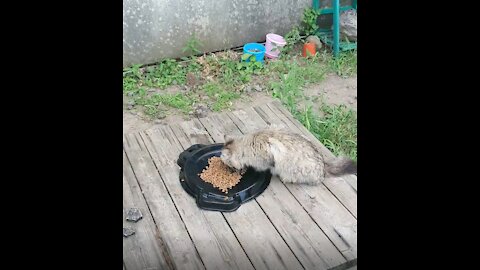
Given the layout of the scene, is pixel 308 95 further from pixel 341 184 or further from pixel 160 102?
pixel 341 184

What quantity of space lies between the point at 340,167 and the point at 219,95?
8.35 feet

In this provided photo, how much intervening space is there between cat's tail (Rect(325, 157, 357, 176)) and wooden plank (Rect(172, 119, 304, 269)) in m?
0.63

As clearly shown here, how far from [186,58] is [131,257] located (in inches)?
153

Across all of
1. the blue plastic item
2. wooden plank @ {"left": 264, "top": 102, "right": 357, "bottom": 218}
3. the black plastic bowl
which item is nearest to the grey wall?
the blue plastic item

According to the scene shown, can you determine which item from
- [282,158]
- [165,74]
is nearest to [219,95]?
[165,74]

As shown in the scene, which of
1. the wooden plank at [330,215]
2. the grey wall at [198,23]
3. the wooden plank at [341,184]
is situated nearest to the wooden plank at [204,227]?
the wooden plank at [330,215]

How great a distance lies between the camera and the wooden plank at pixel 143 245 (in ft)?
9.89

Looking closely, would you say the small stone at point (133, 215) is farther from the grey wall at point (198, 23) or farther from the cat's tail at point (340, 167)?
the grey wall at point (198, 23)

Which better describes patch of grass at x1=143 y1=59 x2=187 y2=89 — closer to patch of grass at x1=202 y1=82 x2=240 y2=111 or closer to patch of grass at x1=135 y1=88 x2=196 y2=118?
patch of grass at x1=135 y1=88 x2=196 y2=118

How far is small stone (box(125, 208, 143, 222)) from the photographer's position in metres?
3.33

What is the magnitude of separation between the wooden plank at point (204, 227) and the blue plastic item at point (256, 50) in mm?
2794
